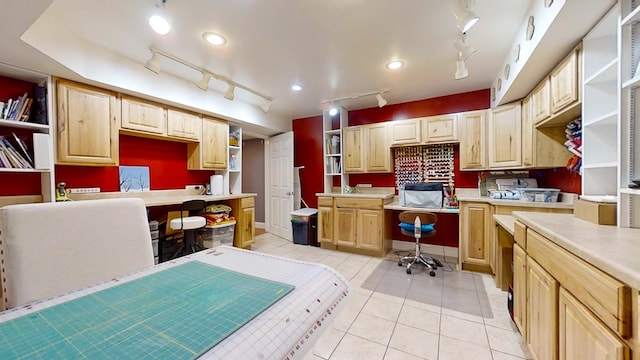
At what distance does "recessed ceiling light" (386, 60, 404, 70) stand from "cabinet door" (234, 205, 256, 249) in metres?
2.86

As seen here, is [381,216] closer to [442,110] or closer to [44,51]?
[442,110]

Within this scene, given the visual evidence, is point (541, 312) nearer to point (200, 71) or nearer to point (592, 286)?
point (592, 286)

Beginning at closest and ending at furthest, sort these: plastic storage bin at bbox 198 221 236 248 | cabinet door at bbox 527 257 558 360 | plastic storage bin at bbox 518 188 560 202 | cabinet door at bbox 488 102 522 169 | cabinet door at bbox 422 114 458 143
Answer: cabinet door at bbox 527 257 558 360, plastic storage bin at bbox 518 188 560 202, cabinet door at bbox 488 102 522 169, cabinet door at bbox 422 114 458 143, plastic storage bin at bbox 198 221 236 248

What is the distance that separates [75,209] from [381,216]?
125 inches

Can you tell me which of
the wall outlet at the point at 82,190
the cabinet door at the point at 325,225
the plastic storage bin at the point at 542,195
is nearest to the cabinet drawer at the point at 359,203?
the cabinet door at the point at 325,225

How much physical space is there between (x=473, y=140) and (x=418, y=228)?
1.42 m

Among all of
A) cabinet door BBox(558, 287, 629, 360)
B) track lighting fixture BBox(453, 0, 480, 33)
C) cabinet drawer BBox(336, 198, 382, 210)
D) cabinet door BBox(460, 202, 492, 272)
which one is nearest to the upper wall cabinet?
track lighting fixture BBox(453, 0, 480, 33)

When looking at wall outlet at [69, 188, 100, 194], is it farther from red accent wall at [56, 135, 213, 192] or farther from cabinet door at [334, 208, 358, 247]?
cabinet door at [334, 208, 358, 247]

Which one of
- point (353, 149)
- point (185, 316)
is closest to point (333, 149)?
point (353, 149)

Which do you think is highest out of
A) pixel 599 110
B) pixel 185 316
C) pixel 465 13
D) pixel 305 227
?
pixel 465 13

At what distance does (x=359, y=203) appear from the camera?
3707 millimetres

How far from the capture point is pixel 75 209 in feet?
3.54

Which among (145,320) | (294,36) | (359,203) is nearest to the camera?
(145,320)

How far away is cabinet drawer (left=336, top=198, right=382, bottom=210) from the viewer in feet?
11.7
